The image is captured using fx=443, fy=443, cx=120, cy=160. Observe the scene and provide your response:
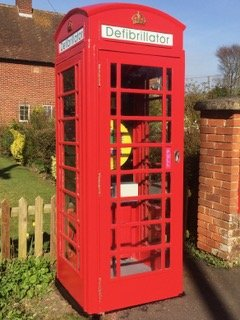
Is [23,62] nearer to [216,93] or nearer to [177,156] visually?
[216,93]

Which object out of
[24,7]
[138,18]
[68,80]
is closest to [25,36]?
[24,7]

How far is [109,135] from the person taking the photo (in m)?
3.87

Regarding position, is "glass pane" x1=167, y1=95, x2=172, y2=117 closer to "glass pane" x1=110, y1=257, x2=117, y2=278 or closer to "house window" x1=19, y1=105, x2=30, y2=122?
"glass pane" x1=110, y1=257, x2=117, y2=278

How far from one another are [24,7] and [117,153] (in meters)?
28.5

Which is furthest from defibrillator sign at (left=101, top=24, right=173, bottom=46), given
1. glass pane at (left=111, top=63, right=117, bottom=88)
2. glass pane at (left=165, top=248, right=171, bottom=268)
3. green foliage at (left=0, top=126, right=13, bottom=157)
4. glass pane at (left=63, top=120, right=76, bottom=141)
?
green foliage at (left=0, top=126, right=13, bottom=157)

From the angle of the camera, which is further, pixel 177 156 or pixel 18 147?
pixel 18 147

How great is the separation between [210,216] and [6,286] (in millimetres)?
2481

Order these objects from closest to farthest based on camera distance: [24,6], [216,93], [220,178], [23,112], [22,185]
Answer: [220,178], [22,185], [216,93], [23,112], [24,6]

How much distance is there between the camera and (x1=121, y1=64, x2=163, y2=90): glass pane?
409 centimetres

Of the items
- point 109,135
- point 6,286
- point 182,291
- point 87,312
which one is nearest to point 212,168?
point 182,291

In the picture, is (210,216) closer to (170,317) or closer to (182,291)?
(182,291)

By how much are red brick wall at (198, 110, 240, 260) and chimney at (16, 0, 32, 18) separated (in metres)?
27.1

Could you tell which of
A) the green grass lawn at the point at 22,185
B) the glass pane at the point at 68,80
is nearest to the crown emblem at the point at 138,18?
the glass pane at the point at 68,80

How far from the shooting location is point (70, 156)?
432 cm
